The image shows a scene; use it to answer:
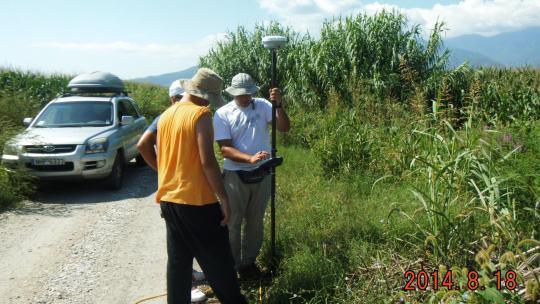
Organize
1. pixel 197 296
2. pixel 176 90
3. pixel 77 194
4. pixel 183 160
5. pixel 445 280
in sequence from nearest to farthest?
pixel 445 280 < pixel 183 160 < pixel 197 296 < pixel 176 90 < pixel 77 194

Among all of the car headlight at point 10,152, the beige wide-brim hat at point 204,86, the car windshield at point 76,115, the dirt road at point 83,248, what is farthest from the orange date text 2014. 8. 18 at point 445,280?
the car windshield at point 76,115

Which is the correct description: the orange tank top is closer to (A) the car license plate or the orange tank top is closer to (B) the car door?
(A) the car license plate

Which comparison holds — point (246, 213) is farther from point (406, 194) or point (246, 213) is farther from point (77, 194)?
point (77, 194)

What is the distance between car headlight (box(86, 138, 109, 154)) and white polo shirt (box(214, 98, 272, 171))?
5004 mm

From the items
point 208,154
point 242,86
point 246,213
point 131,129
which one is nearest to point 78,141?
point 131,129

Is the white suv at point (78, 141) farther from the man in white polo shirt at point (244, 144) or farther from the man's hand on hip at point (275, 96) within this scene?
the man's hand on hip at point (275, 96)

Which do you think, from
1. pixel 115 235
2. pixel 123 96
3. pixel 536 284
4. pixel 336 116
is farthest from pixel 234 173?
pixel 123 96

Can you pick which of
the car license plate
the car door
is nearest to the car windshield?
the car door

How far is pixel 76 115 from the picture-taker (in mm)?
9492

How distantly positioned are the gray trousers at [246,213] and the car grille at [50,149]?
5129 millimetres

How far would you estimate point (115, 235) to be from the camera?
21.0 ft

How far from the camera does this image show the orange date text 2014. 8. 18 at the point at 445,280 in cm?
270

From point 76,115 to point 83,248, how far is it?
14.2 feet

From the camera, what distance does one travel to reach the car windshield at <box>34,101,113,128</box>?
30.5 feet
